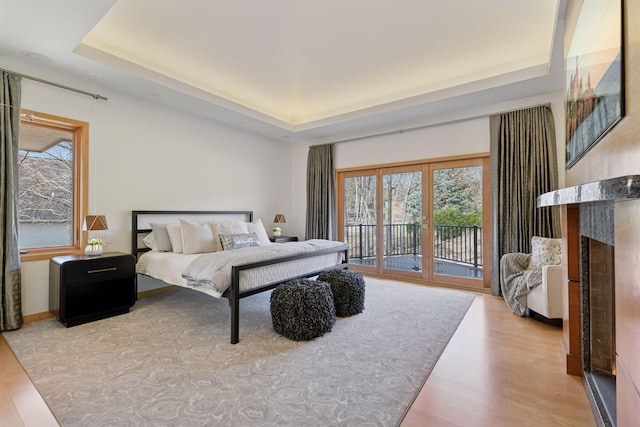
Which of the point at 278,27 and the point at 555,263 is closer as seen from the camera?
the point at 278,27

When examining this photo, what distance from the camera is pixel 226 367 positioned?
7.13 feet

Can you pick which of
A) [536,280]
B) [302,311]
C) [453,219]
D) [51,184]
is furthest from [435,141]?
[51,184]

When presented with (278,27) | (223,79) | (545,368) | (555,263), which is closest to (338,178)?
(223,79)

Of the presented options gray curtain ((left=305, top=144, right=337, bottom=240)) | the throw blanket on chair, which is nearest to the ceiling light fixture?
gray curtain ((left=305, top=144, right=337, bottom=240))

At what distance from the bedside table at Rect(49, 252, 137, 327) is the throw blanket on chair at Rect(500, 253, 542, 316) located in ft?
14.4

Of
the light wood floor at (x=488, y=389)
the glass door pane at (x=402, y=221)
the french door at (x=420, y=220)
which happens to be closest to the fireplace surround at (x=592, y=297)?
the light wood floor at (x=488, y=389)

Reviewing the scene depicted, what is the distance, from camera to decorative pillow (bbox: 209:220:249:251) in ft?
13.1

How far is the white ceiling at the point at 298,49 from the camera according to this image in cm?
264

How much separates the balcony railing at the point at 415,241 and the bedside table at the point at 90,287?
370 cm

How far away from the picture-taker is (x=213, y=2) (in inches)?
103

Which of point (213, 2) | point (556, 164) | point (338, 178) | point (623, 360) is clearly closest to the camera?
point (623, 360)

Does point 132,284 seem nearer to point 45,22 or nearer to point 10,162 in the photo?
point 10,162

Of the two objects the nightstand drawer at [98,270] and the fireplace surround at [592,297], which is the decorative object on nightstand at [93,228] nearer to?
the nightstand drawer at [98,270]

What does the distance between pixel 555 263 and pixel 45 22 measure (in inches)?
211
